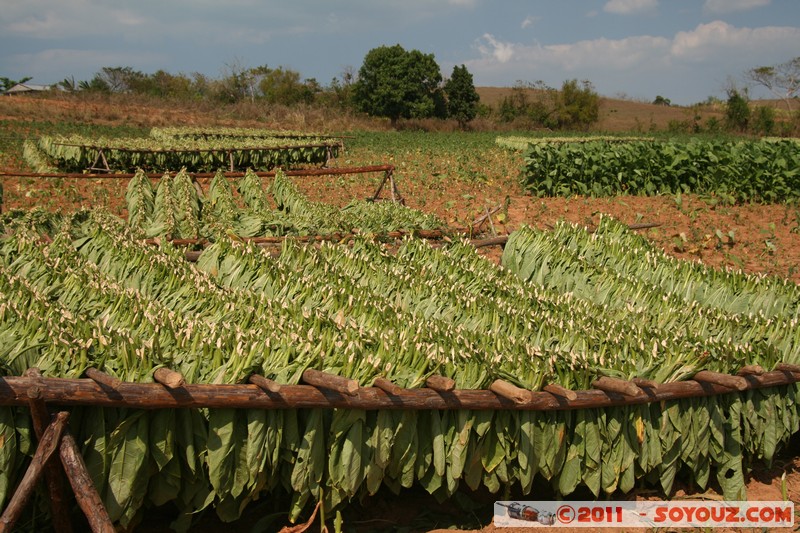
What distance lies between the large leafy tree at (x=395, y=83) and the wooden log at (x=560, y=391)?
5348cm

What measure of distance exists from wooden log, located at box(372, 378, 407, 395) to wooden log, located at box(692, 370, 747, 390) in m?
2.50

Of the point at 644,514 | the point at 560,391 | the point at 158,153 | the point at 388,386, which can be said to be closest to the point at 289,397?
the point at 388,386

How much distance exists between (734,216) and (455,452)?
516 inches

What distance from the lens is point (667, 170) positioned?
18188mm

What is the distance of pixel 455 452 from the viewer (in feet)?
16.2

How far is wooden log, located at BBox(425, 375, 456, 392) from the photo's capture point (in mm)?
4676

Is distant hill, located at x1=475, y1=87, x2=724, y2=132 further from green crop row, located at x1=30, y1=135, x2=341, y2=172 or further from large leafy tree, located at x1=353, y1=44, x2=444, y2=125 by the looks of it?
green crop row, located at x1=30, y1=135, x2=341, y2=172

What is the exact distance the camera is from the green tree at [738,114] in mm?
58062

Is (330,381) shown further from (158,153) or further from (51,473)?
(158,153)

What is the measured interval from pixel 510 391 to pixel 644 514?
1743 millimetres

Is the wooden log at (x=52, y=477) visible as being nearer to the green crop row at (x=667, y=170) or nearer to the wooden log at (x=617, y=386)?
the wooden log at (x=617, y=386)

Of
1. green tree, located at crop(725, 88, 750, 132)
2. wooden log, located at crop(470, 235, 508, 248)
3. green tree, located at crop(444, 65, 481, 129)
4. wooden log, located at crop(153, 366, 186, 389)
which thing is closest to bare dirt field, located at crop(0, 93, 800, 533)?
wooden log, located at crop(153, 366, 186, 389)

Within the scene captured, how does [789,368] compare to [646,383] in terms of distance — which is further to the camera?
[789,368]

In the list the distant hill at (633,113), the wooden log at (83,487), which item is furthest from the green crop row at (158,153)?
the distant hill at (633,113)
